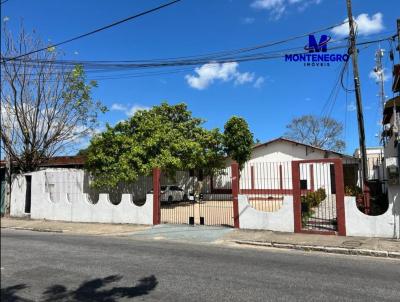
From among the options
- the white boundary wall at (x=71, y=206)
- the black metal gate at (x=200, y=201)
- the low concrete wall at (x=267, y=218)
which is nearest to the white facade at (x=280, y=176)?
the low concrete wall at (x=267, y=218)

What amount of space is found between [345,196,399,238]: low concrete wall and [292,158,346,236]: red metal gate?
20 cm

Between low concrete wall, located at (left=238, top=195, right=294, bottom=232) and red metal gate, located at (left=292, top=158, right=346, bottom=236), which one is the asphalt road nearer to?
red metal gate, located at (left=292, top=158, right=346, bottom=236)

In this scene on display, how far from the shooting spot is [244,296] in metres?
6.23

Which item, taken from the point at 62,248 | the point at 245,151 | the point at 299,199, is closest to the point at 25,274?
the point at 62,248

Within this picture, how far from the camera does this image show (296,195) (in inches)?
523

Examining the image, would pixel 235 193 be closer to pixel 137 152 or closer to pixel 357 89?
pixel 357 89

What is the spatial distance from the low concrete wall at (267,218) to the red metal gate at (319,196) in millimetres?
211

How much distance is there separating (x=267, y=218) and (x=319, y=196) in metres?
3.20

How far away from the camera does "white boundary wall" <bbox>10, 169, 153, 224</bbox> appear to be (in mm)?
16797

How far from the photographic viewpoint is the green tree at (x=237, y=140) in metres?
29.5

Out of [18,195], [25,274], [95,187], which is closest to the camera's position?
[25,274]

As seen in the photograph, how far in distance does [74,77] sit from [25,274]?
15725mm

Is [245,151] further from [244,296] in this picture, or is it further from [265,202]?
[244,296]

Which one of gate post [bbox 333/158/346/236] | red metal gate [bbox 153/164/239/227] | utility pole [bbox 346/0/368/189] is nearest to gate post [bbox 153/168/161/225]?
red metal gate [bbox 153/164/239/227]
